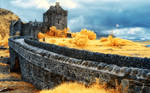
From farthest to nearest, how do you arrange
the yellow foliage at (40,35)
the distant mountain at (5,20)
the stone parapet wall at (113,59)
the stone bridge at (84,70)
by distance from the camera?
the distant mountain at (5,20), the yellow foliage at (40,35), the stone parapet wall at (113,59), the stone bridge at (84,70)

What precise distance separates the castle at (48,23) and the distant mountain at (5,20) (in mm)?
46375

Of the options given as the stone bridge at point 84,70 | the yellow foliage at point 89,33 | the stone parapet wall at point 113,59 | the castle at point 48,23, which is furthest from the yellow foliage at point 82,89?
the castle at point 48,23

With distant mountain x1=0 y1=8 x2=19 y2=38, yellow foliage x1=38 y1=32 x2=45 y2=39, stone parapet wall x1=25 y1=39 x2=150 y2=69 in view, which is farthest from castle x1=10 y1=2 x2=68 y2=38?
stone parapet wall x1=25 y1=39 x2=150 y2=69

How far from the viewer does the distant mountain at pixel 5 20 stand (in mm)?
110425

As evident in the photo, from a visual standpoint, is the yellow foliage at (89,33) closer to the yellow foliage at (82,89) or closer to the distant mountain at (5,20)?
the yellow foliage at (82,89)

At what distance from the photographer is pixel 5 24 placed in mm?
115812

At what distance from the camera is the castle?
63719 mm

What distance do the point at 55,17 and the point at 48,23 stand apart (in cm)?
291

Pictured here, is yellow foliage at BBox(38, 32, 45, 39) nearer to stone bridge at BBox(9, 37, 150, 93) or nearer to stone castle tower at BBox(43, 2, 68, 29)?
stone castle tower at BBox(43, 2, 68, 29)

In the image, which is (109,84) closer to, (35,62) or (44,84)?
(44,84)

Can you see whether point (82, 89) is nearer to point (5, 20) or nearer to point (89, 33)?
point (89, 33)

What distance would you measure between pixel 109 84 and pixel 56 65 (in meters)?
3.46

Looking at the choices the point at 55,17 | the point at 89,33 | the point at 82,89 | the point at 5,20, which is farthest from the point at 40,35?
the point at 5,20

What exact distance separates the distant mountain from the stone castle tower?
51837 millimetres
